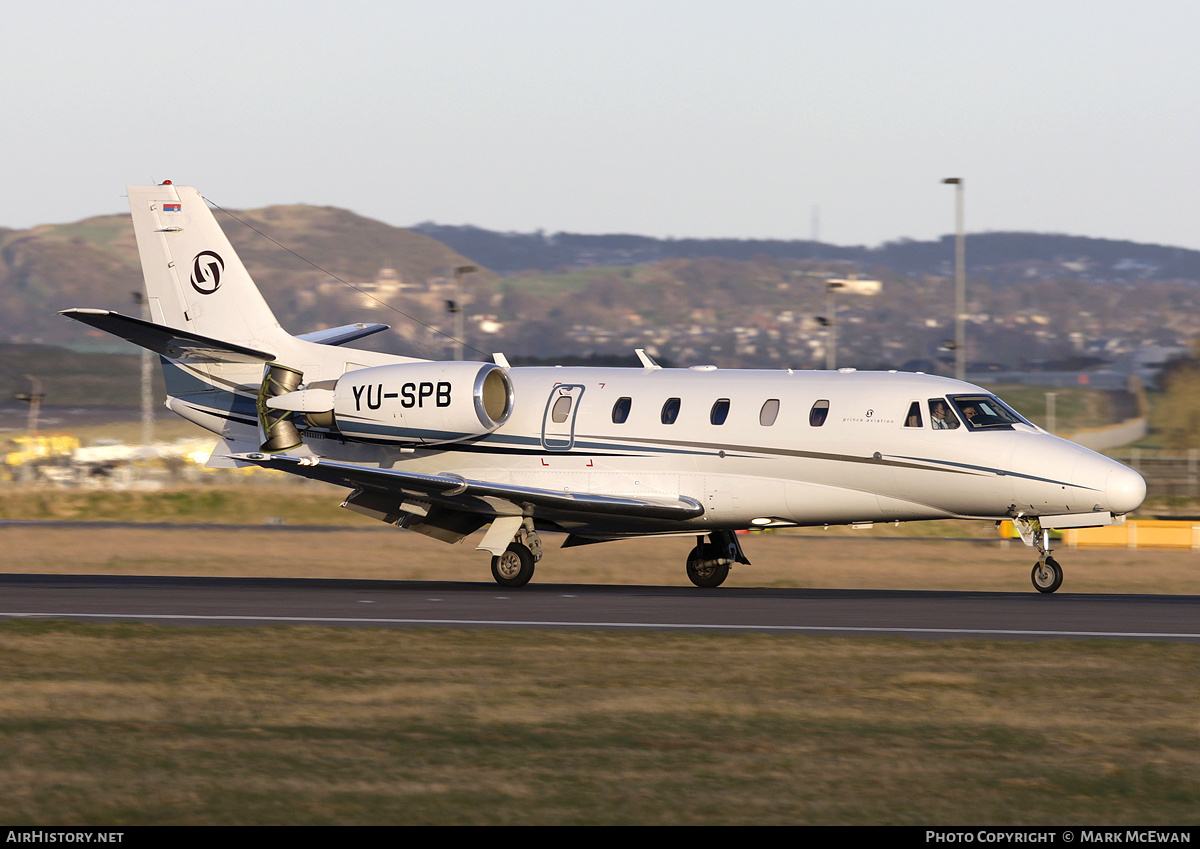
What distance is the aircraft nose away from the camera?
65.4ft

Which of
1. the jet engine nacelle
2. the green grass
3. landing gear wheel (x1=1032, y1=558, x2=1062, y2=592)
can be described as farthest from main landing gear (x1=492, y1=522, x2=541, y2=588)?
landing gear wheel (x1=1032, y1=558, x2=1062, y2=592)

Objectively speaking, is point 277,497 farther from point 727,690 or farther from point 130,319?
point 727,690

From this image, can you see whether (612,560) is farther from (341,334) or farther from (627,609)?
(627,609)

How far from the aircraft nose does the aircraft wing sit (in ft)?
19.8

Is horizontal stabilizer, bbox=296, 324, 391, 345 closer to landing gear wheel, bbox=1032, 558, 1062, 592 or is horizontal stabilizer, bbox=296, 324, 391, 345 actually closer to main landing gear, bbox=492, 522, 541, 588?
main landing gear, bbox=492, 522, 541, 588

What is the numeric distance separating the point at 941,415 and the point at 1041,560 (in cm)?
259

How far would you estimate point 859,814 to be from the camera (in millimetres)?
7840

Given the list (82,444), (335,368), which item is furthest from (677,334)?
(335,368)

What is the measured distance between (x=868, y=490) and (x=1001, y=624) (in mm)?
4928

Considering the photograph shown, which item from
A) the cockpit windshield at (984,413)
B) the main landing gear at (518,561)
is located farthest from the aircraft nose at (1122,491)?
the main landing gear at (518,561)

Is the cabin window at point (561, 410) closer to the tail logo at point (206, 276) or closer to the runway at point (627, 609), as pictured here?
the runway at point (627, 609)

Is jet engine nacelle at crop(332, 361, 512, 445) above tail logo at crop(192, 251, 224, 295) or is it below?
below

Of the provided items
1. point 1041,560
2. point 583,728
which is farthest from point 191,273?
point 583,728

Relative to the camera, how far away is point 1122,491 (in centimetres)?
1992
